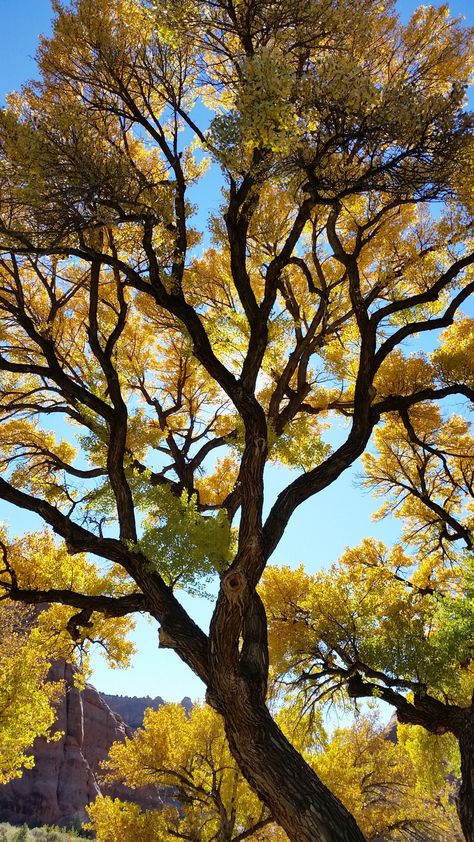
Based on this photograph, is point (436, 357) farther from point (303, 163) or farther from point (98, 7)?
point (98, 7)

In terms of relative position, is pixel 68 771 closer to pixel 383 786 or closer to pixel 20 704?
pixel 383 786

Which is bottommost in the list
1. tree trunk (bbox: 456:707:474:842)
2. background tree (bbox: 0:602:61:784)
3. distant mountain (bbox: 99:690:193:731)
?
tree trunk (bbox: 456:707:474:842)

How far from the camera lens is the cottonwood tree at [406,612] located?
854 centimetres

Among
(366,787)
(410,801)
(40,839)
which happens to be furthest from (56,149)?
(40,839)

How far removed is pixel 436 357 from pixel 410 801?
13.2 meters

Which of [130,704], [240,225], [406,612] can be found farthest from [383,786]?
[130,704]

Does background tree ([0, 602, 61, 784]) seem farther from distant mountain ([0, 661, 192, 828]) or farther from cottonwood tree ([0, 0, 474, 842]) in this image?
distant mountain ([0, 661, 192, 828])

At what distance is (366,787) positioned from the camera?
561 inches

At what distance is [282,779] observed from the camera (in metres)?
4.92

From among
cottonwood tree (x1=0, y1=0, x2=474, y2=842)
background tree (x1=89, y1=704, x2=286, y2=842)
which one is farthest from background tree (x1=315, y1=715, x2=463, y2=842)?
cottonwood tree (x1=0, y1=0, x2=474, y2=842)

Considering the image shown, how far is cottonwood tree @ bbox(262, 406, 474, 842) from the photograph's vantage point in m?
8.54

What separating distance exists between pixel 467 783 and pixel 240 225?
7228mm

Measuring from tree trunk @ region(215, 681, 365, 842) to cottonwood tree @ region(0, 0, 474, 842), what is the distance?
2 centimetres

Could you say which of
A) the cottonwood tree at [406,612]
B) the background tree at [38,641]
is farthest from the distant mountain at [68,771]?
the cottonwood tree at [406,612]
